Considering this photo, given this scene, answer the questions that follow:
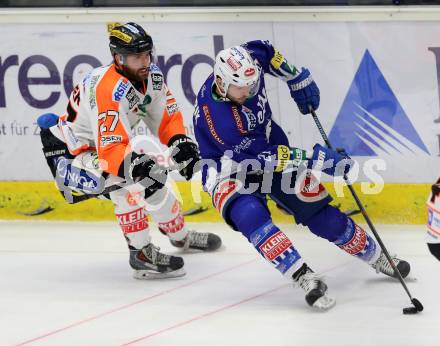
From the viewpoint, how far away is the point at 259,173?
191 inches

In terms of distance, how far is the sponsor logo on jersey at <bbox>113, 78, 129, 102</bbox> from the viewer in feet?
16.6

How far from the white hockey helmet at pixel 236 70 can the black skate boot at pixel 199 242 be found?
1.26 m

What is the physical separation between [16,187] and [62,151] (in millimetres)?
1279

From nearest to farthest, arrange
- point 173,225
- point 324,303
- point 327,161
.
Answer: point 324,303 → point 327,161 → point 173,225

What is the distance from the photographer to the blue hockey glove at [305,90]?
204 inches

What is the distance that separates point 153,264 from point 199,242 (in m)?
0.54

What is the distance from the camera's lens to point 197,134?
16.2 ft

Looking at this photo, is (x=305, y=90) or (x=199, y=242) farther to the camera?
(x=199, y=242)

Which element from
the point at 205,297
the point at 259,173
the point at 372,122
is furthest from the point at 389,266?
the point at 372,122

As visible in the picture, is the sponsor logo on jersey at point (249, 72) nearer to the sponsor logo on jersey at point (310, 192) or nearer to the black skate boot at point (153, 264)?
the sponsor logo on jersey at point (310, 192)

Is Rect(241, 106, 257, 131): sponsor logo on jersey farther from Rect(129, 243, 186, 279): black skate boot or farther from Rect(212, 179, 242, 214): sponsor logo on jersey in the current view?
Rect(129, 243, 186, 279): black skate boot

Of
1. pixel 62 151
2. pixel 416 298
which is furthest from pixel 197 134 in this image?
pixel 416 298

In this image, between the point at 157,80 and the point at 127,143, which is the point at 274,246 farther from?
the point at 157,80

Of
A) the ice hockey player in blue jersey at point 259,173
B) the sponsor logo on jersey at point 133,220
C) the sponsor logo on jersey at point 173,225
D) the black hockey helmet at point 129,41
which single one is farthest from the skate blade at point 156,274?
the black hockey helmet at point 129,41
